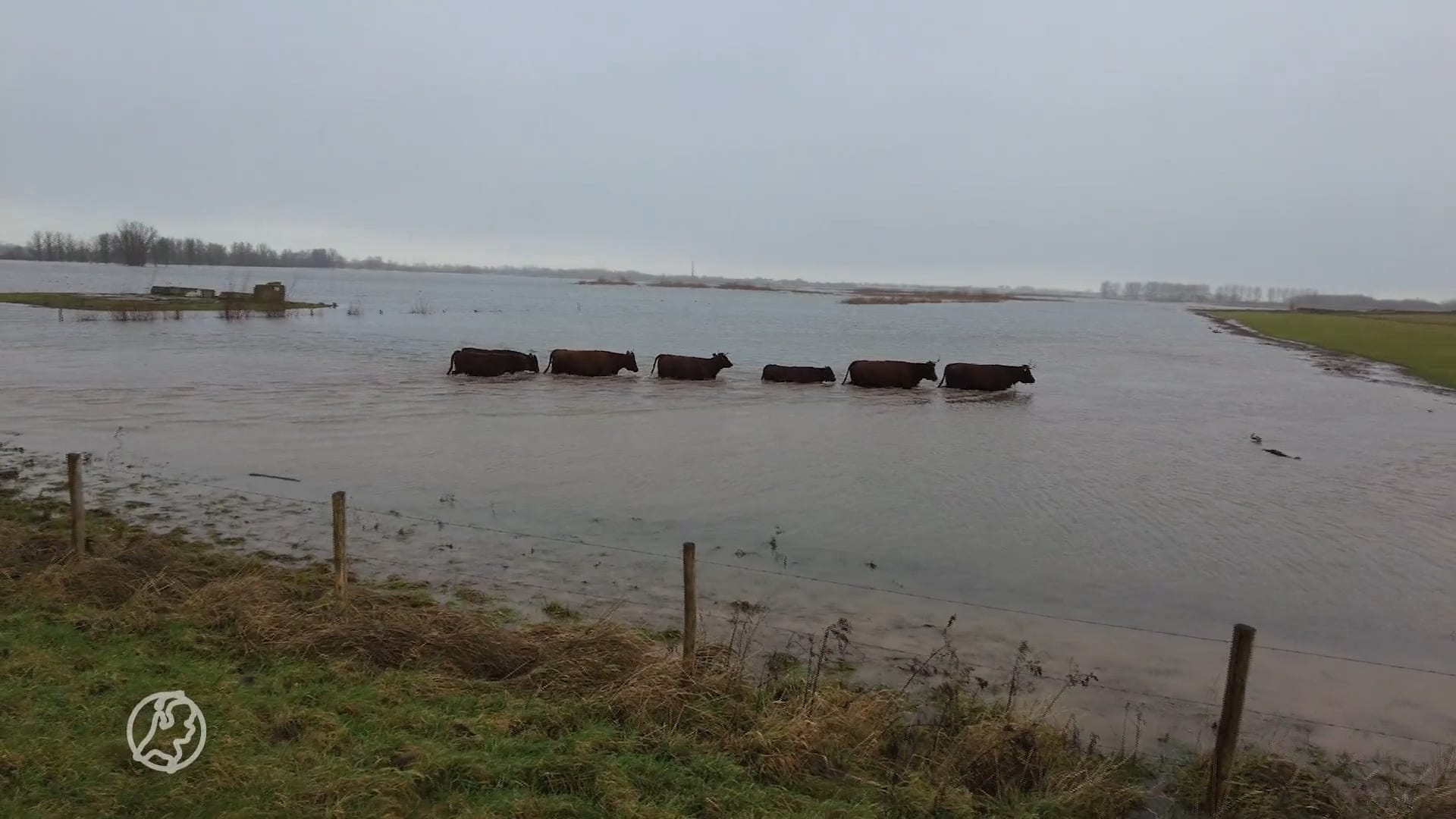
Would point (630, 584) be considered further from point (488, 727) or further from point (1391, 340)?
point (1391, 340)

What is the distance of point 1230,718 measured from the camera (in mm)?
4969

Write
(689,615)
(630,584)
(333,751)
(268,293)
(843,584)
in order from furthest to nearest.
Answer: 1. (268,293)
2. (843,584)
3. (630,584)
4. (689,615)
5. (333,751)

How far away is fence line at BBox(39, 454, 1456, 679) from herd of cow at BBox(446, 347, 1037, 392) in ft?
52.1

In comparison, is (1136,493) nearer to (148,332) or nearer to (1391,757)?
(1391,757)

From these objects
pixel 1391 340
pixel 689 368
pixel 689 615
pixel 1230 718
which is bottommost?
pixel 1230 718

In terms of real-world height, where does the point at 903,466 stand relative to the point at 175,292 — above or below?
below

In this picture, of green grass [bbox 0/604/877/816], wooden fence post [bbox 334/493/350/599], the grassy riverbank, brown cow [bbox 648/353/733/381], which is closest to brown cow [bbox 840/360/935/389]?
brown cow [bbox 648/353/733/381]

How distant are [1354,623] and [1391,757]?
3.21 m

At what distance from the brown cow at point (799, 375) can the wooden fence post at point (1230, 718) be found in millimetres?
23973

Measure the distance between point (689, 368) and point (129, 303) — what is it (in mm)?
43546

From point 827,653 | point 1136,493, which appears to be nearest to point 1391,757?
point 827,653

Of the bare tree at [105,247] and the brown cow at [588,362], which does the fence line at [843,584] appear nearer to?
the brown cow at [588,362]

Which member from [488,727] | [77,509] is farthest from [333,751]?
[77,509]

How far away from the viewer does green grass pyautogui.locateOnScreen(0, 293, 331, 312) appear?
5031cm
